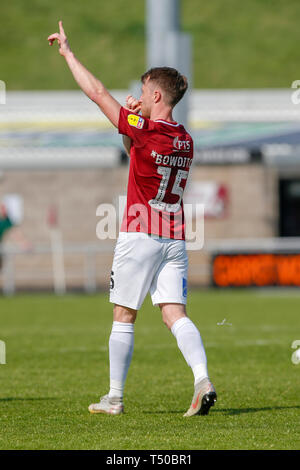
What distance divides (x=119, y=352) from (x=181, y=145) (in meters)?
1.40

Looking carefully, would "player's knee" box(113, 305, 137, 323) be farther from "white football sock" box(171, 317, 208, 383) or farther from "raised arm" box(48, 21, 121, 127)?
"raised arm" box(48, 21, 121, 127)

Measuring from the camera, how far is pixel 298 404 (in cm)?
741

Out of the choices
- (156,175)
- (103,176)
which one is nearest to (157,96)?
(156,175)

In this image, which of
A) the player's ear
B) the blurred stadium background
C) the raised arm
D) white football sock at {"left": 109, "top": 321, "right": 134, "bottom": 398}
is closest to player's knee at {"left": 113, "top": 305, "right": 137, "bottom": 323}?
white football sock at {"left": 109, "top": 321, "right": 134, "bottom": 398}

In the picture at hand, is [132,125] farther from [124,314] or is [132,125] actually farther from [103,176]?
[103,176]

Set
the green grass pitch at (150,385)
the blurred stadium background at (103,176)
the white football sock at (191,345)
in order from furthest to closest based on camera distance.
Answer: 1. the blurred stadium background at (103,176)
2. the white football sock at (191,345)
3. the green grass pitch at (150,385)

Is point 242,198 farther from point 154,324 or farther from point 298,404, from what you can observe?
point 298,404

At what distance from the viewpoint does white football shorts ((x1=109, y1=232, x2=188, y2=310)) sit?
22.2 feet

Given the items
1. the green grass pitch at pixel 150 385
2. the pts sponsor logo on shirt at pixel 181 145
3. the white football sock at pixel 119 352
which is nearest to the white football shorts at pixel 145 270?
the white football sock at pixel 119 352

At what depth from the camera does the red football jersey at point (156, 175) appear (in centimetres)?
666

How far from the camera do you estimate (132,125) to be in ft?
21.7

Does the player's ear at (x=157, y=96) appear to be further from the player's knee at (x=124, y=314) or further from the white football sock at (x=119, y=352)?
the white football sock at (x=119, y=352)

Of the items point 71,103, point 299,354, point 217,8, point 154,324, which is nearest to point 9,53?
point 217,8
